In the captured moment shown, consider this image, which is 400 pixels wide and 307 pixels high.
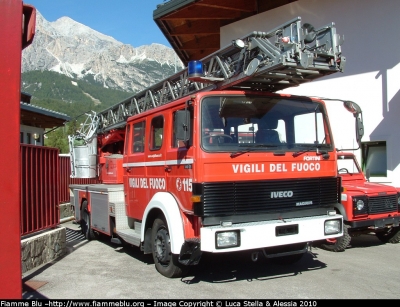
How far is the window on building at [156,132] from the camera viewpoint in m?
6.64

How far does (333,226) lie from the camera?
586 cm

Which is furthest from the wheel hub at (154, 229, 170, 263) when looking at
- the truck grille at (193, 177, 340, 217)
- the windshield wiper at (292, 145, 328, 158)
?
the windshield wiper at (292, 145, 328, 158)

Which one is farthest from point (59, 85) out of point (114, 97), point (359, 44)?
point (359, 44)

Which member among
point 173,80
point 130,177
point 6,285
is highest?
point 173,80

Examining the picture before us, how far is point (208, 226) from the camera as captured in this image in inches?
207

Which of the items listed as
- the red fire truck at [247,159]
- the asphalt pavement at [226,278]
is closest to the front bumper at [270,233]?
the red fire truck at [247,159]

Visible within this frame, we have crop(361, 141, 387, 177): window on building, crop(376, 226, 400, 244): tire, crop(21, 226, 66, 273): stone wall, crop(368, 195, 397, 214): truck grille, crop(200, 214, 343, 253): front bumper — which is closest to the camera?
crop(200, 214, 343, 253): front bumper

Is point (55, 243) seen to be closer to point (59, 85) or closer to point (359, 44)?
point (359, 44)

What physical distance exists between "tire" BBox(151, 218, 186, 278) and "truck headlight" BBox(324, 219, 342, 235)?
2053mm

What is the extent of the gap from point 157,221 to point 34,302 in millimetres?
2004

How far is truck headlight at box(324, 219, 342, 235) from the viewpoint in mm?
5809

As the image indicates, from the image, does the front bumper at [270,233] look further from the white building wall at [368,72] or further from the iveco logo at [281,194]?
the white building wall at [368,72]

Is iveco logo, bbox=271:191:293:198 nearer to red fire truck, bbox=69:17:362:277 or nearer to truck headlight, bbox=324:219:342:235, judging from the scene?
red fire truck, bbox=69:17:362:277

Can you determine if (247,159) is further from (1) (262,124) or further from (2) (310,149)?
(2) (310,149)
